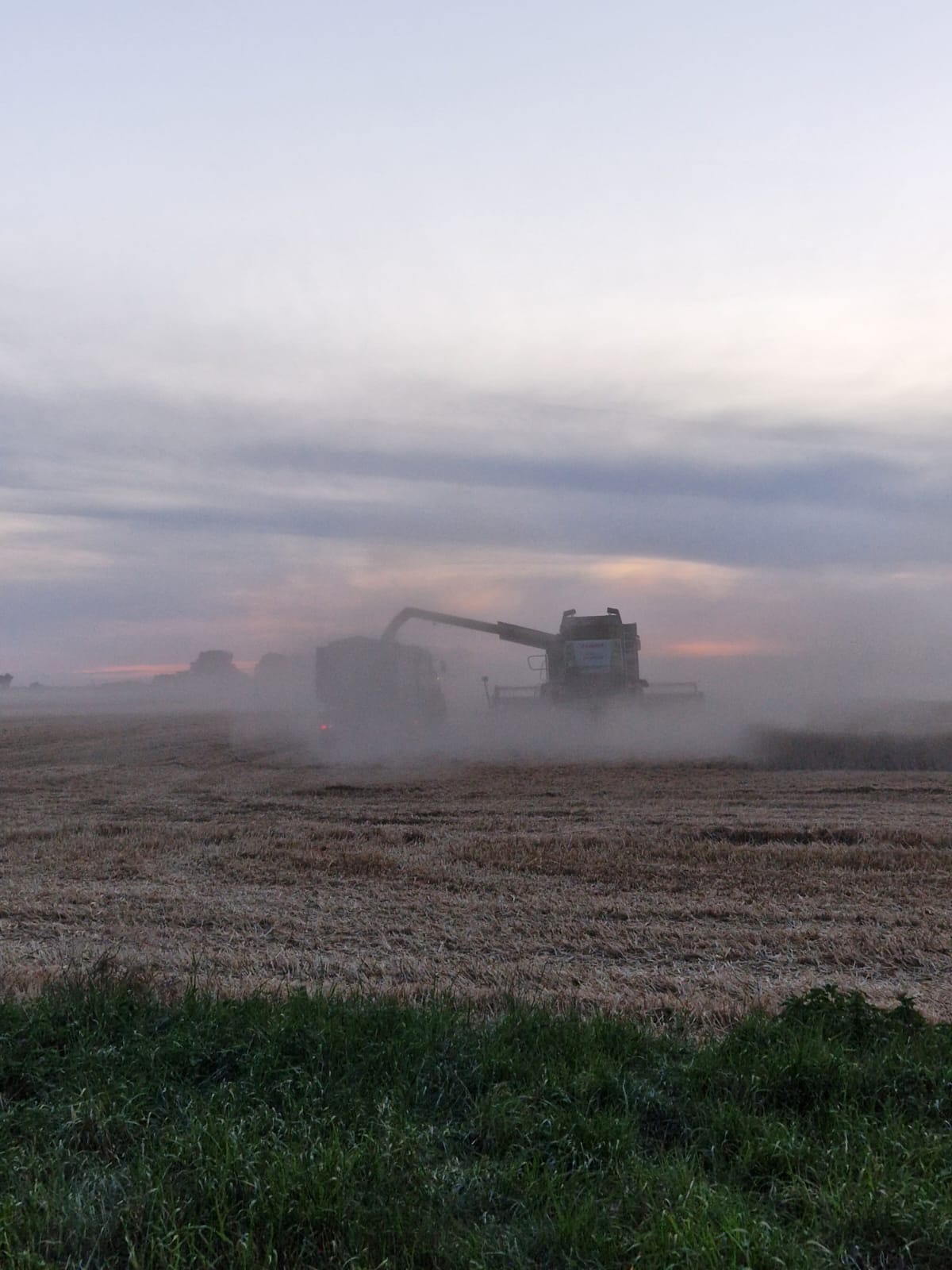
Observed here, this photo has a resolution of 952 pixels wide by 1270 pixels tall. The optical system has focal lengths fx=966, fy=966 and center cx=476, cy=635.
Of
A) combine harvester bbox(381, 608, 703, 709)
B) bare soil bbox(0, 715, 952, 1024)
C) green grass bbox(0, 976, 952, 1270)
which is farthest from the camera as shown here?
combine harvester bbox(381, 608, 703, 709)

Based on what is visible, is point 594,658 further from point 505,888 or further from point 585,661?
point 505,888

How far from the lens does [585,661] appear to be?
3133 centimetres

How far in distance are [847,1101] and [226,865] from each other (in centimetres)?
820

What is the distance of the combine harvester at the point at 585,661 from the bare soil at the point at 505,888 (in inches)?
495

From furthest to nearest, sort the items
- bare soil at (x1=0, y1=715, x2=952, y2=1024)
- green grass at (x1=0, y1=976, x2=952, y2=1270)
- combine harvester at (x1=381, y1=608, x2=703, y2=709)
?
combine harvester at (x1=381, y1=608, x2=703, y2=709), bare soil at (x1=0, y1=715, x2=952, y2=1024), green grass at (x1=0, y1=976, x2=952, y2=1270)

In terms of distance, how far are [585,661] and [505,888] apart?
2187 centimetres

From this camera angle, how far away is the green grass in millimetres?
3355

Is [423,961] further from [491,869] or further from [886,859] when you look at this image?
[886,859]

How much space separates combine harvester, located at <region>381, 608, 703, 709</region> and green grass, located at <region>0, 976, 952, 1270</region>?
84.8 ft

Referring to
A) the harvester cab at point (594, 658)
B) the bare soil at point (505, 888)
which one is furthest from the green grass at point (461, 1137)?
the harvester cab at point (594, 658)

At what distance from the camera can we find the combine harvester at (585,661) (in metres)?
31.2

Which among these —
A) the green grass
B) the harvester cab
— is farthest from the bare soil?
the harvester cab

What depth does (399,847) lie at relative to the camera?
39.9ft

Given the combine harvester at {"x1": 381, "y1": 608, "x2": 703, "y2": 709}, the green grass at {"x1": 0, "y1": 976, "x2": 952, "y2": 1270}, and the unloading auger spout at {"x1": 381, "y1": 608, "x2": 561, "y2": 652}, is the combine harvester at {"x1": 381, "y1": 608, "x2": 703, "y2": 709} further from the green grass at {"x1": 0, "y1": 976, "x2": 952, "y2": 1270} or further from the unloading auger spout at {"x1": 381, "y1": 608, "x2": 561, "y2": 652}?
the green grass at {"x1": 0, "y1": 976, "x2": 952, "y2": 1270}
